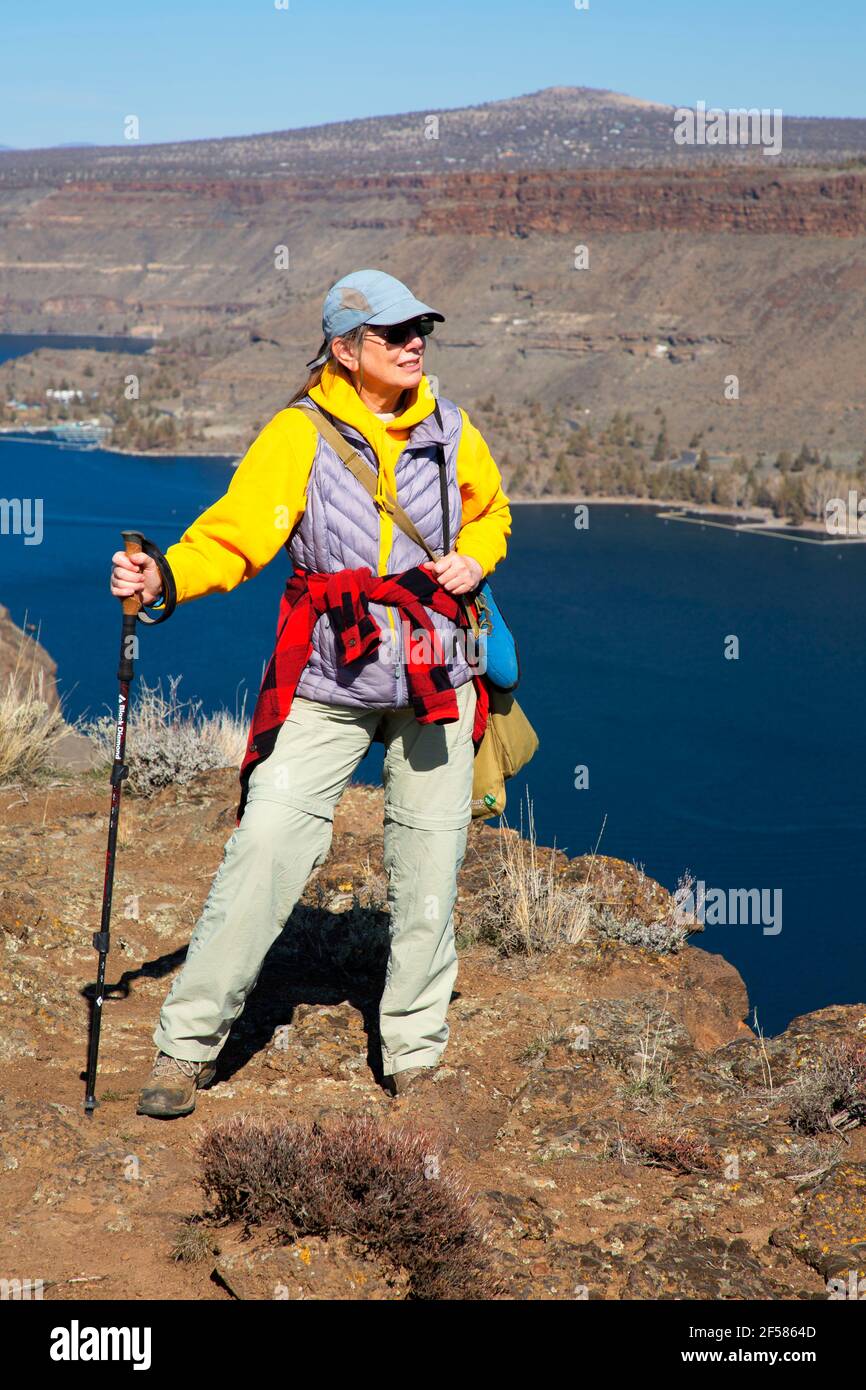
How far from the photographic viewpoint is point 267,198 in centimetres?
14788

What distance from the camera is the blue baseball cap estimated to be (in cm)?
333

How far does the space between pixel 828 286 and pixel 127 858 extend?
80.2 m

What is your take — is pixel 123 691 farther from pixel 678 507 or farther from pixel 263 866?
pixel 678 507

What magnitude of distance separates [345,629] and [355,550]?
0.70ft

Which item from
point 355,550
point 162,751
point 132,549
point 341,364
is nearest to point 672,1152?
point 355,550

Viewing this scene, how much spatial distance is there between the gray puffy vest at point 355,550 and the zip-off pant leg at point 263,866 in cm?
7

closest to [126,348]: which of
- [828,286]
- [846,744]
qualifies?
[828,286]

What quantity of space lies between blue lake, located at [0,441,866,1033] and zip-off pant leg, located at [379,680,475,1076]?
33.5 ft

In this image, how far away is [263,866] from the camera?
3.34 meters

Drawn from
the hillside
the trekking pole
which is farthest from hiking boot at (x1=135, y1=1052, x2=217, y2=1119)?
the hillside

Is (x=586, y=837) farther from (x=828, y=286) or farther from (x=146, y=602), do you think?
(x=828, y=286)
